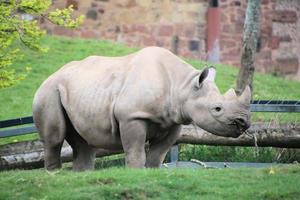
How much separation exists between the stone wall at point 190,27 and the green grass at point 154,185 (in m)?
14.2

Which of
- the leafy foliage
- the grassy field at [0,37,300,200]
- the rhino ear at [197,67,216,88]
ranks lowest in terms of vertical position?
A: the grassy field at [0,37,300,200]

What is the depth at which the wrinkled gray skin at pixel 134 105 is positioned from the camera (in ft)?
39.0

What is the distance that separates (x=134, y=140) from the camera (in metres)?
12.0

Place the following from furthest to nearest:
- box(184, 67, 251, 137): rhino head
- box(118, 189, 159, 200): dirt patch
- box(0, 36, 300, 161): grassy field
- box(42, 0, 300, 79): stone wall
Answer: box(42, 0, 300, 79): stone wall
box(0, 36, 300, 161): grassy field
box(184, 67, 251, 137): rhino head
box(118, 189, 159, 200): dirt patch

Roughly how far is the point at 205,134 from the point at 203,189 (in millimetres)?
4120

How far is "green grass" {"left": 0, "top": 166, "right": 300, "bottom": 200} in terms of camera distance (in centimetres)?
1014

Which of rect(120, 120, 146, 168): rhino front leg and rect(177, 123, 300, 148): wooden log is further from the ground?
rect(120, 120, 146, 168): rhino front leg

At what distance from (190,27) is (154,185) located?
1597 cm

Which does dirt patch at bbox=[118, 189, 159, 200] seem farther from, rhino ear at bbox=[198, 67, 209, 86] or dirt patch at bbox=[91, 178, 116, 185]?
rhino ear at bbox=[198, 67, 209, 86]

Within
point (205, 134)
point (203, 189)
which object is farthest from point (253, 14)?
point (203, 189)

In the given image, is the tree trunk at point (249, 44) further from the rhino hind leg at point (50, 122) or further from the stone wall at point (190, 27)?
the stone wall at point (190, 27)

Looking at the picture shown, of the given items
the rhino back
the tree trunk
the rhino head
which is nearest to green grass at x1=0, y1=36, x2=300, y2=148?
the tree trunk

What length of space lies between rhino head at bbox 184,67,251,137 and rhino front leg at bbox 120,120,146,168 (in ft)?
1.84

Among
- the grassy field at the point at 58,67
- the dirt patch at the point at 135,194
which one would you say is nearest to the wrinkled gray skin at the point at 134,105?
the dirt patch at the point at 135,194
